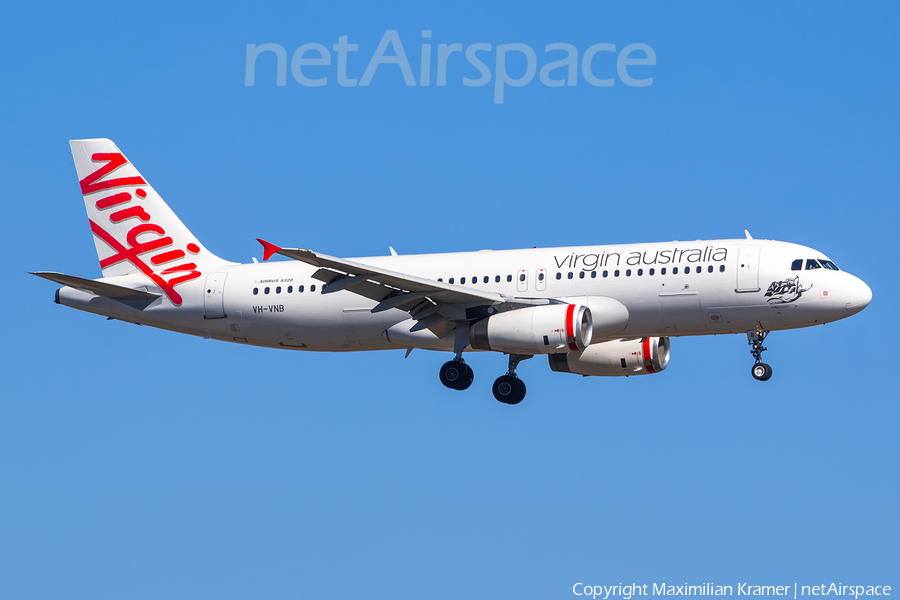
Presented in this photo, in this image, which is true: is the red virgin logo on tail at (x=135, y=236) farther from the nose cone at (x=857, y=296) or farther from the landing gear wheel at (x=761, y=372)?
the nose cone at (x=857, y=296)

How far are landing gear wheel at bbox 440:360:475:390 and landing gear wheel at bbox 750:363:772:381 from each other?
926cm

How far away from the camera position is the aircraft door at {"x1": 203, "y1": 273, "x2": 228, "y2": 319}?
4497cm

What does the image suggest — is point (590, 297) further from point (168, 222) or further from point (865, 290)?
point (168, 222)

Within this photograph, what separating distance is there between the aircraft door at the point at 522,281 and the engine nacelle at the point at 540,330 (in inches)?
47.0

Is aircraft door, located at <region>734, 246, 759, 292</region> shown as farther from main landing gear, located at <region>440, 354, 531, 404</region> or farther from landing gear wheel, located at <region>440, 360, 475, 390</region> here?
landing gear wheel, located at <region>440, 360, 475, 390</region>

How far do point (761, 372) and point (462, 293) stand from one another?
32.6 feet

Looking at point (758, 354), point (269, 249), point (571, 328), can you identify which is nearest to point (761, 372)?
point (758, 354)

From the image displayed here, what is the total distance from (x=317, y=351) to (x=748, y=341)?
1481 centimetres

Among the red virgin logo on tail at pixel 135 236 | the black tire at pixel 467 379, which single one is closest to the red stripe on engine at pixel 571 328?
the black tire at pixel 467 379

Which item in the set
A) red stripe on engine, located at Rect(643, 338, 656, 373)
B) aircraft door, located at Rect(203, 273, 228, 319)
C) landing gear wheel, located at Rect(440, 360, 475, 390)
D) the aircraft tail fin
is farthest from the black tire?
the aircraft tail fin

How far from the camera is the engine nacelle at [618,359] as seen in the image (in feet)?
148

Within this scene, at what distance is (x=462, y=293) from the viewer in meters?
40.8

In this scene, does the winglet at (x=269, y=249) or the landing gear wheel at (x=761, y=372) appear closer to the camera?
the winglet at (x=269, y=249)

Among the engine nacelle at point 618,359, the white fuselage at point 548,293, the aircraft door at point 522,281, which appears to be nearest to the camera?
the white fuselage at point 548,293
